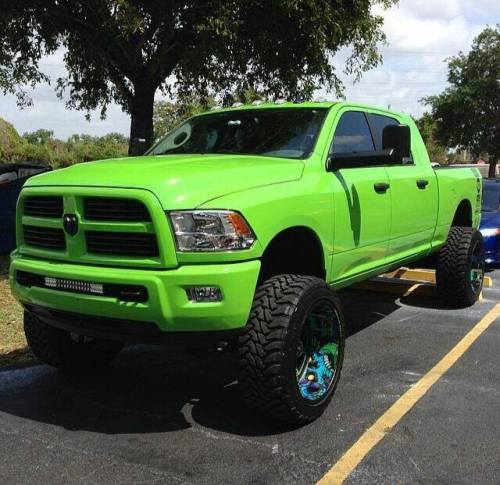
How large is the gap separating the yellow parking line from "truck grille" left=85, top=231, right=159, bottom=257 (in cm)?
149

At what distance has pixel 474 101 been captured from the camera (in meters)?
31.9

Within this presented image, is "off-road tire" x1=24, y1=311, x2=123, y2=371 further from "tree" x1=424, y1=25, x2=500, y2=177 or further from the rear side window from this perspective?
"tree" x1=424, y1=25, x2=500, y2=177

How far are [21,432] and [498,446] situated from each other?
2.80 m

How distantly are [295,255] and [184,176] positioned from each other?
3.43ft

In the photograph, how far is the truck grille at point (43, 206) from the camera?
149 inches

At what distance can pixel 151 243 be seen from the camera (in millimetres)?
3398

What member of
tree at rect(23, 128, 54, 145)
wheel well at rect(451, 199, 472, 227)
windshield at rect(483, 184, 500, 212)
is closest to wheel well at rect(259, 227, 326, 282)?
wheel well at rect(451, 199, 472, 227)

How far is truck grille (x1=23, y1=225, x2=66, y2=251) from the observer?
12.4 ft

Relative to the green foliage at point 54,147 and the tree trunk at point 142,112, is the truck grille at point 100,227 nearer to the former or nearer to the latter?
the tree trunk at point 142,112

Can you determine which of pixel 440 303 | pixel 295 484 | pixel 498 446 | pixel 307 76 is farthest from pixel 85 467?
pixel 307 76

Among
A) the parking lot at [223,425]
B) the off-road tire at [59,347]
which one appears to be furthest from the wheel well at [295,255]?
the off-road tire at [59,347]

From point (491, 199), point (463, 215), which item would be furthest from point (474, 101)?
point (463, 215)

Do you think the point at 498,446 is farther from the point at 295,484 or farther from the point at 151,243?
the point at 151,243

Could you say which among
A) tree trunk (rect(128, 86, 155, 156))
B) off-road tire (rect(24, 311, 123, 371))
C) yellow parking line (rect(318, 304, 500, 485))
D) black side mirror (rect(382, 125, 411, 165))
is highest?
tree trunk (rect(128, 86, 155, 156))
